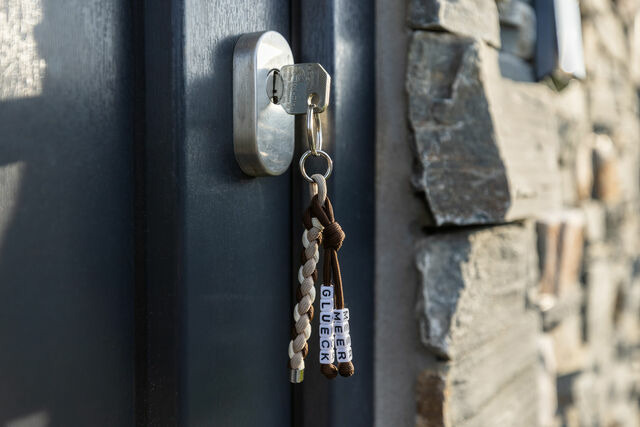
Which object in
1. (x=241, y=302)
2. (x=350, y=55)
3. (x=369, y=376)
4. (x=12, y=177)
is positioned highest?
(x=350, y=55)

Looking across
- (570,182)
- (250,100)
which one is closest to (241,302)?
(250,100)

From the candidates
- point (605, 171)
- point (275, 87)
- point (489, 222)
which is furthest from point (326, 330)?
point (605, 171)

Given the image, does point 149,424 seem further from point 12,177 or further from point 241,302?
point 12,177

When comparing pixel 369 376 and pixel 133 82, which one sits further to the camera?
pixel 369 376

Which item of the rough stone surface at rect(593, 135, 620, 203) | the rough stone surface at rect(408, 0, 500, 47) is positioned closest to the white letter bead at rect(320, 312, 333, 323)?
the rough stone surface at rect(408, 0, 500, 47)

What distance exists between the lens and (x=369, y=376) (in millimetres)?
620

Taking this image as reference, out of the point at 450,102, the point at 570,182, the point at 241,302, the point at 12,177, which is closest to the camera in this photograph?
the point at 12,177

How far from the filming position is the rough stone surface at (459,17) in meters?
0.64

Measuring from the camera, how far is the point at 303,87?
1.59 ft

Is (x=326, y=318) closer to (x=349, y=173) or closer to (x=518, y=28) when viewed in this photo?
(x=349, y=173)

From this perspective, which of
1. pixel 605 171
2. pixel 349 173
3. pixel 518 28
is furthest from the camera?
pixel 605 171

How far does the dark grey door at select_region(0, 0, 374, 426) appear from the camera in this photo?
1.40ft

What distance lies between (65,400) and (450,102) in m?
0.49

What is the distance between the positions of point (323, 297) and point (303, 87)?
181 mm
